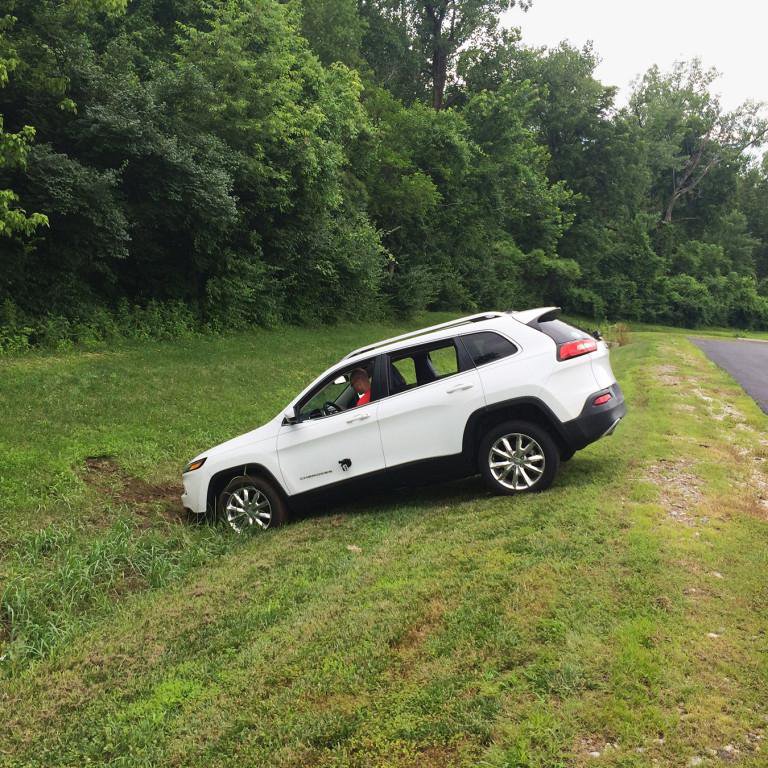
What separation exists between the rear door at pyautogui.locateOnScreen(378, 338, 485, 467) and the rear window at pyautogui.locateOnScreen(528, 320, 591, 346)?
0.84m

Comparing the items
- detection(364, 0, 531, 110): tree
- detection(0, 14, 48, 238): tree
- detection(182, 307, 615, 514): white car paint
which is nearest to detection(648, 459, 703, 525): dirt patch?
detection(182, 307, 615, 514): white car paint

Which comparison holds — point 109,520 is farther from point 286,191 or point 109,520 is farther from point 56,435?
point 286,191

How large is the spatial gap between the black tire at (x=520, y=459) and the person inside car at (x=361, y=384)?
1300mm

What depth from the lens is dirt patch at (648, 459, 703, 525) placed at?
593cm

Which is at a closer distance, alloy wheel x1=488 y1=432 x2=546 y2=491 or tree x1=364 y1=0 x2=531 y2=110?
alloy wheel x1=488 y1=432 x2=546 y2=491

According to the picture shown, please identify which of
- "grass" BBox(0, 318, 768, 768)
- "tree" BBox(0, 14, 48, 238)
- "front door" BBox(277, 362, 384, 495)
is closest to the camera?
"grass" BBox(0, 318, 768, 768)

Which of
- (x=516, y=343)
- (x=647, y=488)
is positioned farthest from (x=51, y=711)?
(x=647, y=488)

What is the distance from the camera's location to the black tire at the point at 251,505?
723 cm

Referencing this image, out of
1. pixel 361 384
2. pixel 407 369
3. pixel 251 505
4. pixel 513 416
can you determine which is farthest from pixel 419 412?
pixel 251 505

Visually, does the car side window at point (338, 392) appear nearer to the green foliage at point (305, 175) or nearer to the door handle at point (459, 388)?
the door handle at point (459, 388)

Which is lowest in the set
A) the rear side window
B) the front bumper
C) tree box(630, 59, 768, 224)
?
the front bumper

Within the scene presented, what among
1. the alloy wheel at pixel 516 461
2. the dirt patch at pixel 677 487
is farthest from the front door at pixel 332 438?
the dirt patch at pixel 677 487

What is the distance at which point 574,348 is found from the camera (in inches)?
263

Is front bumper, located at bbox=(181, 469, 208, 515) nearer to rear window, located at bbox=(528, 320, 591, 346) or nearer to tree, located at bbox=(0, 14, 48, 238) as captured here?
rear window, located at bbox=(528, 320, 591, 346)
